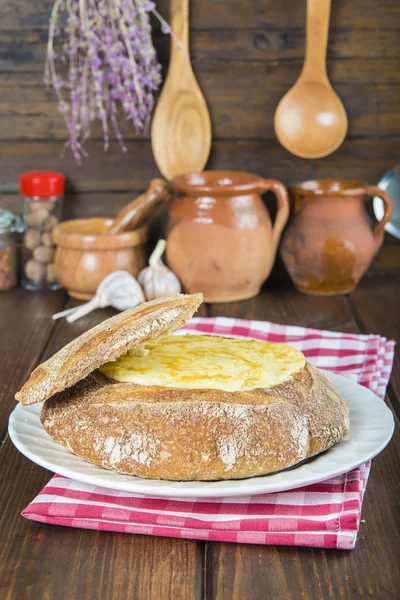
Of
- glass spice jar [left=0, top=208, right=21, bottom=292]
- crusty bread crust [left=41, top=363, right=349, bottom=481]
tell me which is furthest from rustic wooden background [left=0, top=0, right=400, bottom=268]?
crusty bread crust [left=41, top=363, right=349, bottom=481]

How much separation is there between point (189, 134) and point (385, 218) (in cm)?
47

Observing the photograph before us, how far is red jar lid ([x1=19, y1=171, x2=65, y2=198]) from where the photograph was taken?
71.7 inches

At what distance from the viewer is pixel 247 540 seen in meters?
0.82

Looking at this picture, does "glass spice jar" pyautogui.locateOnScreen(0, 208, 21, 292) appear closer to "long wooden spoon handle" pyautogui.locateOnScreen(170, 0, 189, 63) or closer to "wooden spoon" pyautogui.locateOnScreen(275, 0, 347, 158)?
"long wooden spoon handle" pyautogui.locateOnScreen(170, 0, 189, 63)

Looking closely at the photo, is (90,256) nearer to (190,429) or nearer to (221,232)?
(221,232)

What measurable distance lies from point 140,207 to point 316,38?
52 centimetres

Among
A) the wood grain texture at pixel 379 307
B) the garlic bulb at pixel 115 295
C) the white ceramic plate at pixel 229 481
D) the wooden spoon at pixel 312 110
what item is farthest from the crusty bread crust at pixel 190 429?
the wooden spoon at pixel 312 110

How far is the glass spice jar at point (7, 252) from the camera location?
1.81m

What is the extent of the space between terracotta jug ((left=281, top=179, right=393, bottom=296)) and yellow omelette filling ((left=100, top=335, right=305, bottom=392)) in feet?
2.55

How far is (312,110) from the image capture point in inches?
72.4

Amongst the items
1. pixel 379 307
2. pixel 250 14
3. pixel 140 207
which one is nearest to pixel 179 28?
pixel 250 14

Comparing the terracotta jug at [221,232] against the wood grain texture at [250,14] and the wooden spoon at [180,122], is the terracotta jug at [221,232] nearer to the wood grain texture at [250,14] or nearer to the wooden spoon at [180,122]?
the wooden spoon at [180,122]

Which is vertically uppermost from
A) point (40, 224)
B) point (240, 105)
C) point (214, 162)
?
point (240, 105)

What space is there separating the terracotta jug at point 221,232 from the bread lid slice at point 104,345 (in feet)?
2.51
